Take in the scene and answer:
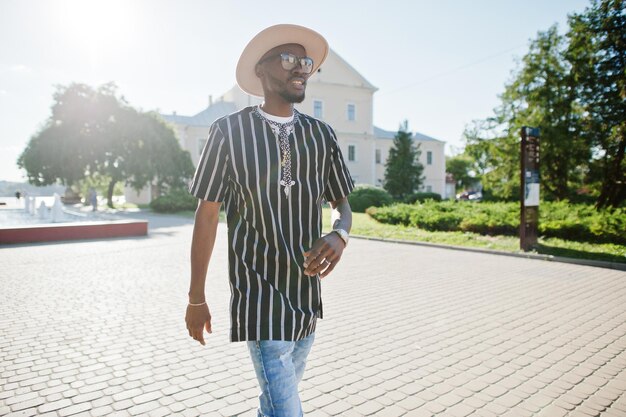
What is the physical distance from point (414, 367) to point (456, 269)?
5.89 metres

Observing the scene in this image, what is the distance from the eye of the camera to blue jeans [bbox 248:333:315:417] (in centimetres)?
190

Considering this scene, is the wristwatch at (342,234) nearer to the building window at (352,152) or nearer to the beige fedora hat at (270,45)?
the beige fedora hat at (270,45)

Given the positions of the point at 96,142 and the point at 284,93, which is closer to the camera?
the point at 284,93

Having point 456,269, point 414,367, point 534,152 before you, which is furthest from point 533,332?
point 534,152

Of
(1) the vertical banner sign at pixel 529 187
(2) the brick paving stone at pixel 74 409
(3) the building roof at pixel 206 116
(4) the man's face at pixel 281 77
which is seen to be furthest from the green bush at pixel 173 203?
(4) the man's face at pixel 281 77

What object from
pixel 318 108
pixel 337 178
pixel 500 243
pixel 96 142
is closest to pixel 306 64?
pixel 337 178

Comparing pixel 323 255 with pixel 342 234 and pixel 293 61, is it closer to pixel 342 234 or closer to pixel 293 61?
pixel 342 234

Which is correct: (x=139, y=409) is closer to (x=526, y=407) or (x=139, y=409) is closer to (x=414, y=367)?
(x=414, y=367)

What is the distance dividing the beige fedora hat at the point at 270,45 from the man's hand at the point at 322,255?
3.55ft

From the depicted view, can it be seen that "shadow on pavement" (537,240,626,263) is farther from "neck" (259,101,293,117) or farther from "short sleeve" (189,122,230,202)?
"short sleeve" (189,122,230,202)

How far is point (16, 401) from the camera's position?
11.1 feet

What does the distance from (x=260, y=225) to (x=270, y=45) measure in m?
1.03

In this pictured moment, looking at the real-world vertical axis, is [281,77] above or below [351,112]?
below

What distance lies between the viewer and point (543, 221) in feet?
45.4
